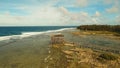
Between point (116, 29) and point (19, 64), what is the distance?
87099 mm

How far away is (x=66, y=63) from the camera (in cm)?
2700

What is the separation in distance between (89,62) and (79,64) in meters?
2.29

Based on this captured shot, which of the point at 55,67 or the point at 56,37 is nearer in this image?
the point at 55,67

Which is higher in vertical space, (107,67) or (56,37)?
(56,37)

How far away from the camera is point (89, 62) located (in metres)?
27.8

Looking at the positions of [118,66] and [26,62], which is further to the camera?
[26,62]

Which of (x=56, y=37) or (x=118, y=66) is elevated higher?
(x=56, y=37)

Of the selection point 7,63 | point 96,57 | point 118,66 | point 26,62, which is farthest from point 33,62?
point 118,66

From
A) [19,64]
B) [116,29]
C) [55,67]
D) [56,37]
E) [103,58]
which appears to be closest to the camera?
[55,67]

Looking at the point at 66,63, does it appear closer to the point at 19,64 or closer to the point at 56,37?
the point at 19,64

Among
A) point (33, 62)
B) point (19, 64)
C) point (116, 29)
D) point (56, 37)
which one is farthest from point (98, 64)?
point (116, 29)

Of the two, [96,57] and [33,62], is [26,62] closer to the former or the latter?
[33,62]

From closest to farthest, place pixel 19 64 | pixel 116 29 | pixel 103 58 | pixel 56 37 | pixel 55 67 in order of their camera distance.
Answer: pixel 55 67 < pixel 19 64 < pixel 103 58 < pixel 56 37 < pixel 116 29

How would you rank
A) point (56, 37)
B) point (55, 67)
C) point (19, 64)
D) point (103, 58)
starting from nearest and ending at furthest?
1. point (55, 67)
2. point (19, 64)
3. point (103, 58)
4. point (56, 37)
